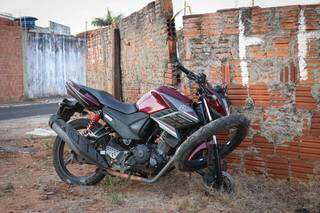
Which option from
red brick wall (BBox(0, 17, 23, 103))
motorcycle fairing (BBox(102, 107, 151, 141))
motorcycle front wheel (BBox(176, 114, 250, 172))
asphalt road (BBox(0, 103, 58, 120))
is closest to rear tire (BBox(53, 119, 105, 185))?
motorcycle fairing (BBox(102, 107, 151, 141))

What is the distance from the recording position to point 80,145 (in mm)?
4688

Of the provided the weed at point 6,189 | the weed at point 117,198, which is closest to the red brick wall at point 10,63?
the weed at point 6,189

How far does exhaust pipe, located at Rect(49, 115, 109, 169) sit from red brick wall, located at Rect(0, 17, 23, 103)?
1494 cm

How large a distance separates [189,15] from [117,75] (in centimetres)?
359

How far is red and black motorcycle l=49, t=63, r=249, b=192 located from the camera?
13.7 ft

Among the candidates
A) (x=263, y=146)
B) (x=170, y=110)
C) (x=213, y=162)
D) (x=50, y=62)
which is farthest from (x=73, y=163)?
(x=50, y=62)

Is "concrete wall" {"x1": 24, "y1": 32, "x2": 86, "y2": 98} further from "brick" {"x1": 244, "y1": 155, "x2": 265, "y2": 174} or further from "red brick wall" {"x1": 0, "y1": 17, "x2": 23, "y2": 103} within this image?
"brick" {"x1": 244, "y1": 155, "x2": 265, "y2": 174}

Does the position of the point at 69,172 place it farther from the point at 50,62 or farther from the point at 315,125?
the point at 50,62

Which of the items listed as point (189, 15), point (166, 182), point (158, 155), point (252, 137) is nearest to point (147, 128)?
point (158, 155)

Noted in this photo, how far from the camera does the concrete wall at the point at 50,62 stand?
66.6 ft

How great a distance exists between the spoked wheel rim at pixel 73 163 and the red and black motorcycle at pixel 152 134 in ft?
0.05

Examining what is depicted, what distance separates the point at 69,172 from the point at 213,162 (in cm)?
178

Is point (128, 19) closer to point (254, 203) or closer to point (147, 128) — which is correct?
point (147, 128)

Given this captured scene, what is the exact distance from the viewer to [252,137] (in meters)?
4.97
